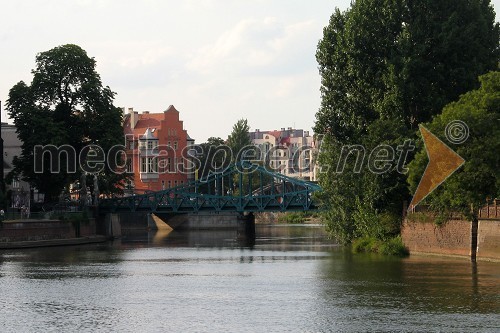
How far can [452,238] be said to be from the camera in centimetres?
6284

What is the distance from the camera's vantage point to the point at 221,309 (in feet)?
140

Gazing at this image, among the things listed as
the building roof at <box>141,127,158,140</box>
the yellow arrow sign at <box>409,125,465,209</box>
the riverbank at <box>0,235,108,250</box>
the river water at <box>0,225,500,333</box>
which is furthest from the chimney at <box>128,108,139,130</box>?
the yellow arrow sign at <box>409,125,465,209</box>

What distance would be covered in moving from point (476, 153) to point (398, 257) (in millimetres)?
10651

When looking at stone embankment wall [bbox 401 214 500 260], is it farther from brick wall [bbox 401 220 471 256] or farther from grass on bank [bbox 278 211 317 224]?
grass on bank [bbox 278 211 317 224]

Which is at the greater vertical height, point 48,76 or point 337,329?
point 48,76

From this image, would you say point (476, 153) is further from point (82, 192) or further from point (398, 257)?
point (82, 192)

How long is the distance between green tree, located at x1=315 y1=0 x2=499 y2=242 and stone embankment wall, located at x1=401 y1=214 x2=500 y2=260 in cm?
221

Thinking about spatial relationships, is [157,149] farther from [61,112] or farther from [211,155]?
[61,112]

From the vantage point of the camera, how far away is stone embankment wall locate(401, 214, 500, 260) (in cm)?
5847

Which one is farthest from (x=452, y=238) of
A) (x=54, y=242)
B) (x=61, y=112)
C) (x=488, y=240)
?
(x=61, y=112)

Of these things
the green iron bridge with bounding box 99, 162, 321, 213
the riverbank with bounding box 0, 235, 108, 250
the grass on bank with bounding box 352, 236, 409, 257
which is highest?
Answer: the green iron bridge with bounding box 99, 162, 321, 213

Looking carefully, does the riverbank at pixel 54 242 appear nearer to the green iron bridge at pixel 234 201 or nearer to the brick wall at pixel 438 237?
the green iron bridge at pixel 234 201

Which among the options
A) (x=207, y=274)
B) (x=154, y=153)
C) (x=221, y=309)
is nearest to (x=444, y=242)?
(x=207, y=274)

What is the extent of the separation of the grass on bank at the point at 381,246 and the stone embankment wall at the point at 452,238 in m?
0.44
